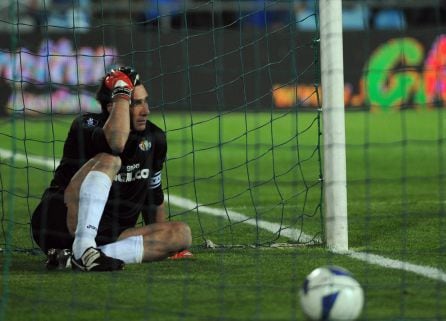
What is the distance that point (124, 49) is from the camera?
669 inches

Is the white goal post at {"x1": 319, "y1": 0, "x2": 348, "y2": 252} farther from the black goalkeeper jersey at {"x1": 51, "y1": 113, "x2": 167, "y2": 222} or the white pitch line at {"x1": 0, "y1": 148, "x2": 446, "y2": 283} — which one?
the black goalkeeper jersey at {"x1": 51, "y1": 113, "x2": 167, "y2": 222}

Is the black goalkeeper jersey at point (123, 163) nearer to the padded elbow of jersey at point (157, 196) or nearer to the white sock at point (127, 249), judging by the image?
the padded elbow of jersey at point (157, 196)

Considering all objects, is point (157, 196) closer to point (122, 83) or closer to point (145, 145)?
point (145, 145)

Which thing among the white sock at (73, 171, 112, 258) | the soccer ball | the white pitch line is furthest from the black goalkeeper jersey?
the soccer ball

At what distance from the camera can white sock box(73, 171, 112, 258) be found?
5.67m

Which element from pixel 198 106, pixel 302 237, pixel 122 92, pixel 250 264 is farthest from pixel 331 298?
pixel 198 106

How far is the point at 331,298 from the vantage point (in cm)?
438

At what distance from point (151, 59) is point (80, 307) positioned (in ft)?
37.9

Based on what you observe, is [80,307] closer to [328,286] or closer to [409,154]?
[328,286]

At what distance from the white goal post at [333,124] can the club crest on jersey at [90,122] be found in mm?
1385

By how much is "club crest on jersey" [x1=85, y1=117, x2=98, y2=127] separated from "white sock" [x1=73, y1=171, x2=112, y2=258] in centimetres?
36

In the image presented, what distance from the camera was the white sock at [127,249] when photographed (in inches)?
229

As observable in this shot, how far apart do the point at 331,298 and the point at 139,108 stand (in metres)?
2.00

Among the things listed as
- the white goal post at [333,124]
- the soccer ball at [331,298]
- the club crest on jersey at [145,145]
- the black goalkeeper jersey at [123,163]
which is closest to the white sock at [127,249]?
the black goalkeeper jersey at [123,163]
